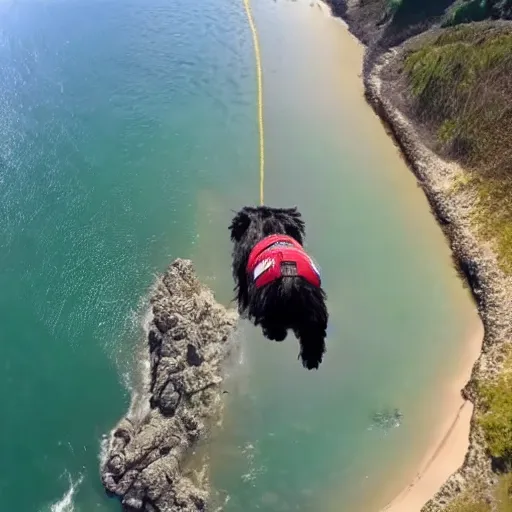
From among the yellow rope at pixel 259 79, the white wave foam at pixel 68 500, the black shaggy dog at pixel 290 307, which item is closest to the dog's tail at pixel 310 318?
the black shaggy dog at pixel 290 307

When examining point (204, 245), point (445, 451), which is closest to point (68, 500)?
point (204, 245)

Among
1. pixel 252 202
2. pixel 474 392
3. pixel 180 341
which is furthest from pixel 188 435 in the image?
pixel 252 202

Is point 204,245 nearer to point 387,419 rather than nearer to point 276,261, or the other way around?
point 387,419

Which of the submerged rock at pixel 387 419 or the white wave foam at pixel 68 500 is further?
the submerged rock at pixel 387 419

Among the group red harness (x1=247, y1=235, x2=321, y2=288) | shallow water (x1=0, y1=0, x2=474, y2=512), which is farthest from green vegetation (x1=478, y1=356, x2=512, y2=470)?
red harness (x1=247, y1=235, x2=321, y2=288)

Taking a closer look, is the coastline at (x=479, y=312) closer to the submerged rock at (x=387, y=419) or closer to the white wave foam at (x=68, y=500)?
the submerged rock at (x=387, y=419)

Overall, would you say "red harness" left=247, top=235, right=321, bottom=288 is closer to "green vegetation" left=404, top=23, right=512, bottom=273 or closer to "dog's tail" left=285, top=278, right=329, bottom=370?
"dog's tail" left=285, top=278, right=329, bottom=370

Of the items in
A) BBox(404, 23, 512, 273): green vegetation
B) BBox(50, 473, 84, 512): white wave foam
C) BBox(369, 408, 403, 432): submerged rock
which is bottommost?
BBox(50, 473, 84, 512): white wave foam
